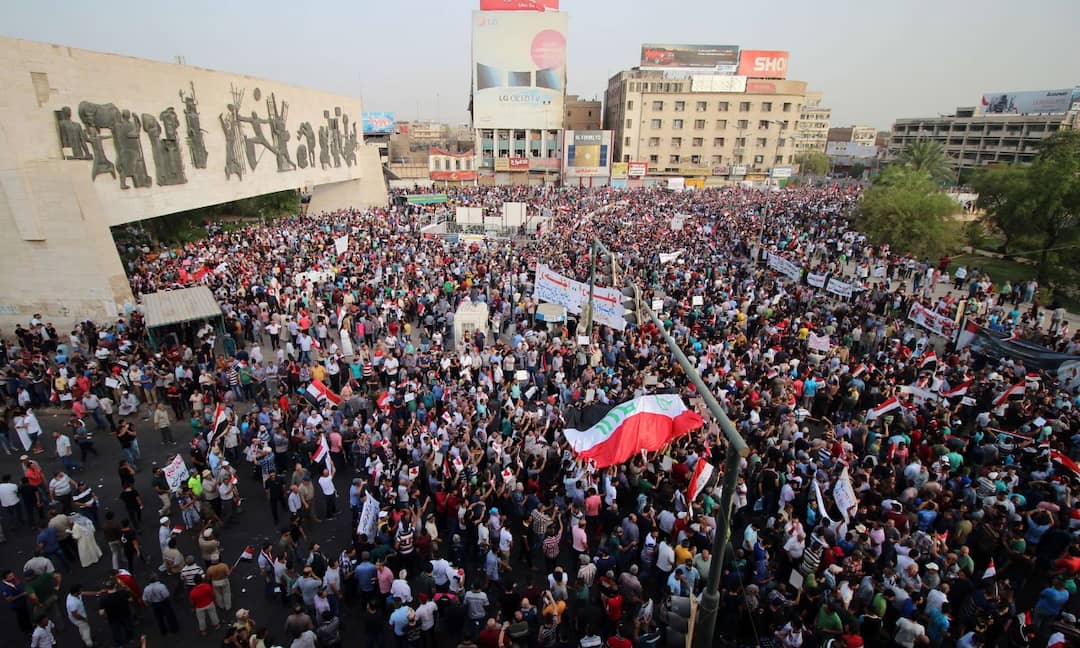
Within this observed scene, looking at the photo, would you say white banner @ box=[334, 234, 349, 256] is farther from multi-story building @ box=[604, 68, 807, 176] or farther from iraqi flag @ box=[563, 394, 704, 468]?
multi-story building @ box=[604, 68, 807, 176]

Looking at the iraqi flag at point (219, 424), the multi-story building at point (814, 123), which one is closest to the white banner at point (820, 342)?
the iraqi flag at point (219, 424)

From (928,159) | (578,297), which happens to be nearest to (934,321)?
(578,297)

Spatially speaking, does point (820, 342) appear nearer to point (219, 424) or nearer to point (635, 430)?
point (635, 430)

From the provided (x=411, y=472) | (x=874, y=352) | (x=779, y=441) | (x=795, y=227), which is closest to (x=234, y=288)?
(x=411, y=472)

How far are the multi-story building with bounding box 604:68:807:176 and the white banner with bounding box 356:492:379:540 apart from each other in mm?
80521

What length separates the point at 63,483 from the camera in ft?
29.3

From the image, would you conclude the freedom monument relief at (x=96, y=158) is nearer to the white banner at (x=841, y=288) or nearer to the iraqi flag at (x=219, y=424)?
the iraqi flag at (x=219, y=424)

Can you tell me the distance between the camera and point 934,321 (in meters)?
15.9

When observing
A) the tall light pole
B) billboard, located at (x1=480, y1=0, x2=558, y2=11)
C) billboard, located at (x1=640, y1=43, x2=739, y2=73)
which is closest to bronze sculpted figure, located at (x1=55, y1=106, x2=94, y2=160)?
the tall light pole

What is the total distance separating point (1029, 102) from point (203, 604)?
13141cm

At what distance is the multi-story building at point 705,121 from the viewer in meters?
79.3

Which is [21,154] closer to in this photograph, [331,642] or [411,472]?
[411,472]

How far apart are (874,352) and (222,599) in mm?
17044

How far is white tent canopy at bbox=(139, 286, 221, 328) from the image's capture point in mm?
15031
